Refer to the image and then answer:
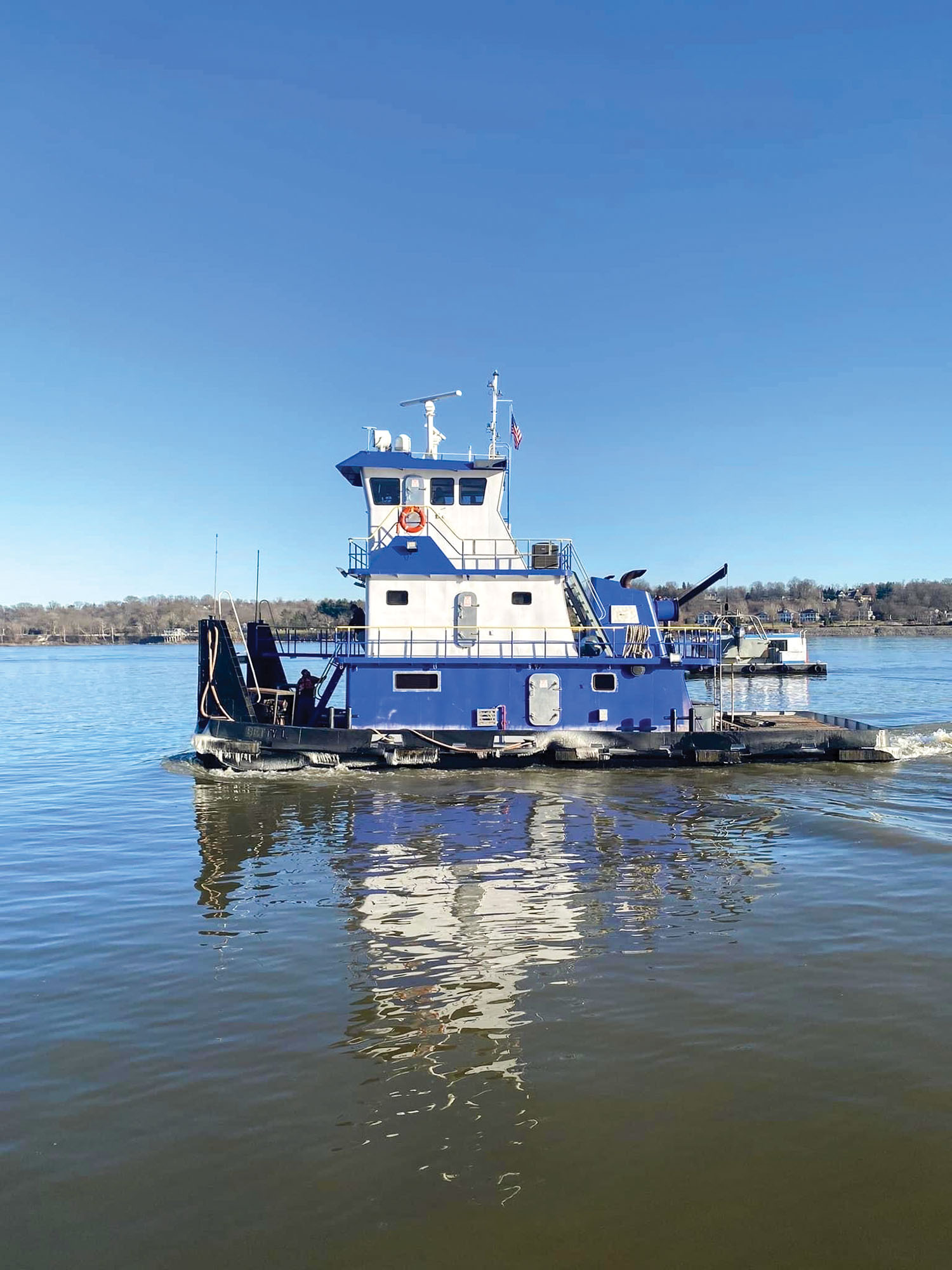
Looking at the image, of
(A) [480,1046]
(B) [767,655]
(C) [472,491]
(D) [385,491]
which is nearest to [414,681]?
(D) [385,491]

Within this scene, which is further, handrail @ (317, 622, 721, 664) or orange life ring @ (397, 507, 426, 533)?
orange life ring @ (397, 507, 426, 533)

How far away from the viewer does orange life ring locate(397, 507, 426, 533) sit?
60.5ft

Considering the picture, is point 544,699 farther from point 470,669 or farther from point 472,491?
point 472,491

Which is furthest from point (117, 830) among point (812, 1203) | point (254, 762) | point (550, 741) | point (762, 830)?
point (812, 1203)

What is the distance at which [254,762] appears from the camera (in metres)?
17.6

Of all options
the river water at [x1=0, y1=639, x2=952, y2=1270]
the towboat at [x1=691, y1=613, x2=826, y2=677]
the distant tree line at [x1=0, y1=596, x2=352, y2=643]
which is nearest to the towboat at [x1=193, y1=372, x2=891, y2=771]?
the river water at [x1=0, y1=639, x2=952, y2=1270]

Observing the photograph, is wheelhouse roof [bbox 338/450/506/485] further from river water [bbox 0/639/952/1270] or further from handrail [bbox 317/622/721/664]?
river water [bbox 0/639/952/1270]

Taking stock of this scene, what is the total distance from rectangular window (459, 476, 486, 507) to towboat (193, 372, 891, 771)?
0.03 meters

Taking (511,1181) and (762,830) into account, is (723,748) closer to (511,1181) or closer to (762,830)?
(762,830)

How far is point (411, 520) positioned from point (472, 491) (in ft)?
5.44

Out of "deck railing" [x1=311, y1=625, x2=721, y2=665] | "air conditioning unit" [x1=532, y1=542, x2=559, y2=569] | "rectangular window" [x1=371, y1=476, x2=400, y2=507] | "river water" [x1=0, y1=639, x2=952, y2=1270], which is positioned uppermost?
"rectangular window" [x1=371, y1=476, x2=400, y2=507]

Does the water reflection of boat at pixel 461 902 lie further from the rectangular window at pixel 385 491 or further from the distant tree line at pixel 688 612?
the distant tree line at pixel 688 612

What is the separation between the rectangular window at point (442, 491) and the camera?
1870cm

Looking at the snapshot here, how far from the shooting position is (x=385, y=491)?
18688 millimetres
